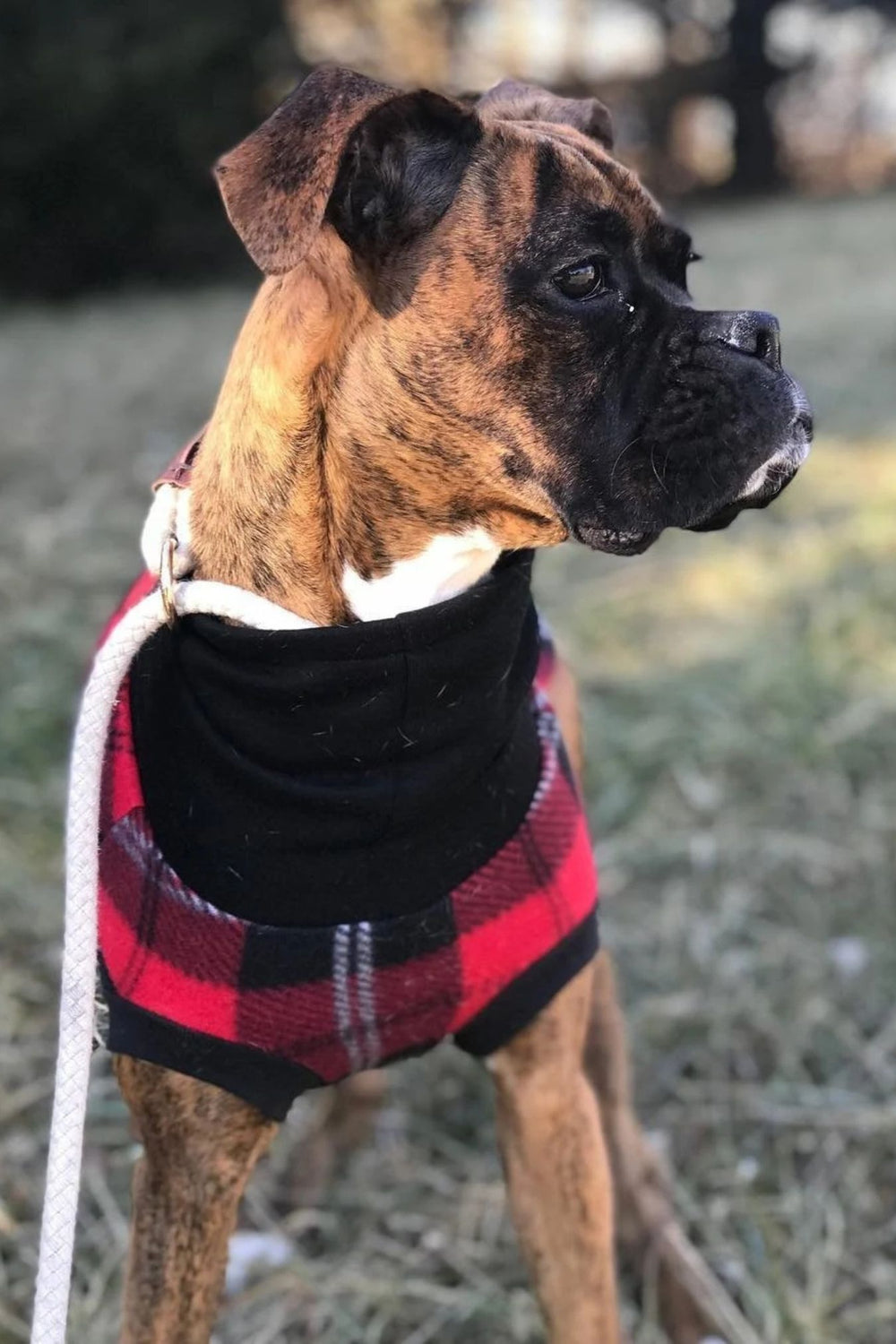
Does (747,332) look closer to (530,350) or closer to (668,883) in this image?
(530,350)

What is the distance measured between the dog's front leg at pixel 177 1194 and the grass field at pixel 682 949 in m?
0.63

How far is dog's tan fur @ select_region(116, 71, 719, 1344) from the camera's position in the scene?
1670mm

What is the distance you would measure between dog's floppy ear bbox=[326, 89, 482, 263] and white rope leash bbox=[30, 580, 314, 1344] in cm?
47

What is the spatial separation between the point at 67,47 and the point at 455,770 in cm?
1065

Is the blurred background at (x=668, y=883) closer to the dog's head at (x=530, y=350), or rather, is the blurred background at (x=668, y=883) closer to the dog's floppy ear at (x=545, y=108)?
the dog's head at (x=530, y=350)

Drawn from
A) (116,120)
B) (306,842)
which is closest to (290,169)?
(306,842)

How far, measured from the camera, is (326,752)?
167cm

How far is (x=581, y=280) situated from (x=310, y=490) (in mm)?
424

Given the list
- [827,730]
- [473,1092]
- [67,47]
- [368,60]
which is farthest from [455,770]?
[368,60]

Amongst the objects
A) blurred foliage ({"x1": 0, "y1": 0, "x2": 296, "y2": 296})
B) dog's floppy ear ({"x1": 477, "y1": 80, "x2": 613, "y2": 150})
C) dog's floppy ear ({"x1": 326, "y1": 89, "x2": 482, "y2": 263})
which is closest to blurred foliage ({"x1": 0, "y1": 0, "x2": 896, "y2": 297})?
blurred foliage ({"x1": 0, "y1": 0, "x2": 296, "y2": 296})

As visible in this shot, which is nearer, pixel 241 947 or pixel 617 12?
pixel 241 947

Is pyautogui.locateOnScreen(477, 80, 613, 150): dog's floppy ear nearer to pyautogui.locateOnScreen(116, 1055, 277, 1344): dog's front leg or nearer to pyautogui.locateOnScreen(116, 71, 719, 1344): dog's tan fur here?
pyautogui.locateOnScreen(116, 71, 719, 1344): dog's tan fur

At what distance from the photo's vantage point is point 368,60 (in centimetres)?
1530

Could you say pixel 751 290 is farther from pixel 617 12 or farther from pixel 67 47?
pixel 617 12
